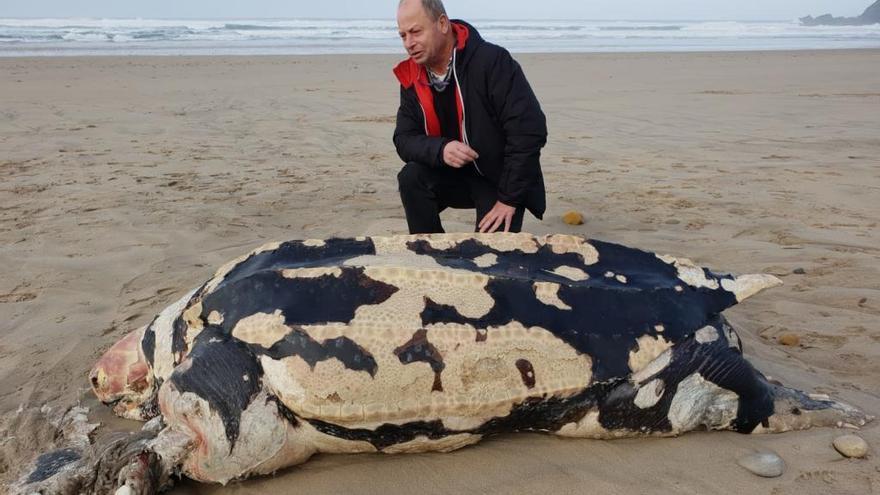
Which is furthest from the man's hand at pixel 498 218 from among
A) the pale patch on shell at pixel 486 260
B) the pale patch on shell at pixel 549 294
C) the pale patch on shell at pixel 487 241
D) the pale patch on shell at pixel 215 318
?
the pale patch on shell at pixel 215 318

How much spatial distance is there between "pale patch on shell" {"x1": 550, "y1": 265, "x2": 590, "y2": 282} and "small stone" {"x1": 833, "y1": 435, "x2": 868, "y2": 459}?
97cm

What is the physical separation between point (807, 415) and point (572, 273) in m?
0.96

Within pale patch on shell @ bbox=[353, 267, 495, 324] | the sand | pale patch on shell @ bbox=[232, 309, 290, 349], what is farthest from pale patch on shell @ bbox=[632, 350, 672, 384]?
pale patch on shell @ bbox=[232, 309, 290, 349]

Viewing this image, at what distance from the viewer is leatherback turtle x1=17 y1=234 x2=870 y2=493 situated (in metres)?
2.04

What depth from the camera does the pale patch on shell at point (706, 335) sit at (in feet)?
7.36

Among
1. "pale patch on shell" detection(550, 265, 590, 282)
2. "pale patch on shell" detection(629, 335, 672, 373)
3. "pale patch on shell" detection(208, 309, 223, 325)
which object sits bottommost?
"pale patch on shell" detection(629, 335, 672, 373)

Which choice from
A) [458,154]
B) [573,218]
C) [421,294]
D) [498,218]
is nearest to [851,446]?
[421,294]

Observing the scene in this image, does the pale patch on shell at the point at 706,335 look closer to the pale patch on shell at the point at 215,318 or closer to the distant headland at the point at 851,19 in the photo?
the pale patch on shell at the point at 215,318

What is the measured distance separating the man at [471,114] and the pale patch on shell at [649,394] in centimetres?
136

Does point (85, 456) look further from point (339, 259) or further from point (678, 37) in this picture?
point (678, 37)

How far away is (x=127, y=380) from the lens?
2.51 m

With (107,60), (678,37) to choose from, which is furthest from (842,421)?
(678,37)

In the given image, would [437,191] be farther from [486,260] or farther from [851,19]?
[851,19]

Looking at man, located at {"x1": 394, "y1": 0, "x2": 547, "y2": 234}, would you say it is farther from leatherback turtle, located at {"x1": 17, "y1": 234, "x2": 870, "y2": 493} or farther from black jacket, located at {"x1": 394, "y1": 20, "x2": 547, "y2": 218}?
Result: leatherback turtle, located at {"x1": 17, "y1": 234, "x2": 870, "y2": 493}
